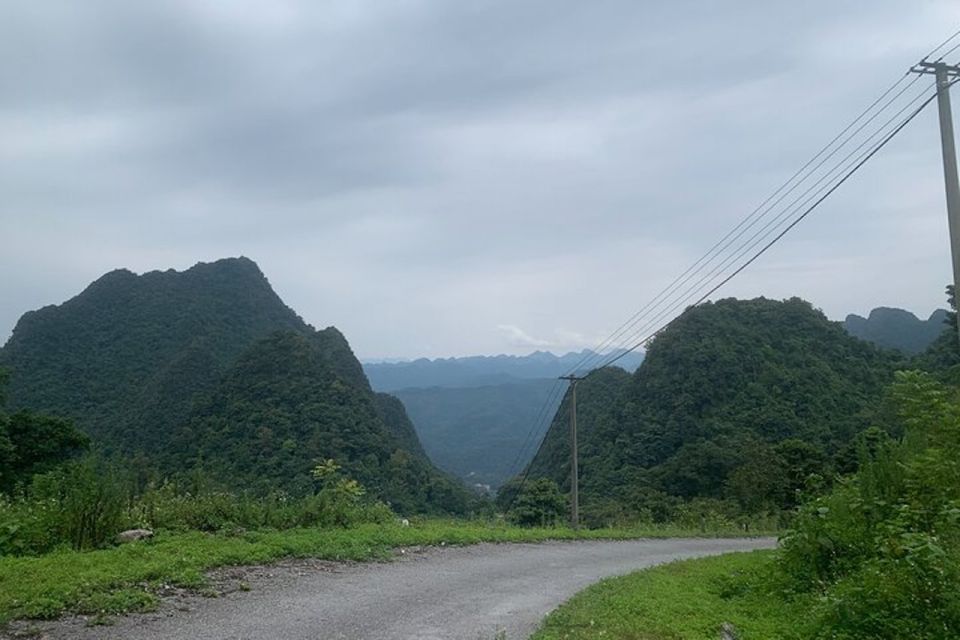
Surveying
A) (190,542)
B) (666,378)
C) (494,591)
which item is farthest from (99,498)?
(666,378)

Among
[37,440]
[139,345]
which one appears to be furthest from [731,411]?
[139,345]

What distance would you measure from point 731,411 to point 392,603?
38849 mm

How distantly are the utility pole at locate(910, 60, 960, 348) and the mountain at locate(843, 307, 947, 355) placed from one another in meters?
60.3

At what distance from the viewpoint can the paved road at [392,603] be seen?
6227 millimetres

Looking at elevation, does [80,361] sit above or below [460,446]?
above

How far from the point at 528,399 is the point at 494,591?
176 m

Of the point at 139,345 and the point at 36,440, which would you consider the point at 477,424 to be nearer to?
the point at 139,345

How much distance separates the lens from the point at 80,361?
192 ft

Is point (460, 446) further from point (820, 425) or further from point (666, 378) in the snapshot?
point (820, 425)

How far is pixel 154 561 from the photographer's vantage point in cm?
807

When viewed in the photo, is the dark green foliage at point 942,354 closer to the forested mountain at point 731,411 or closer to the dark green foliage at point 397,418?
the forested mountain at point 731,411

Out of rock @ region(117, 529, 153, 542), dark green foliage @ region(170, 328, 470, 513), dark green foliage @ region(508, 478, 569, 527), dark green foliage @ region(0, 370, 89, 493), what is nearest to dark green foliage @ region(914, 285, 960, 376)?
dark green foliage @ region(508, 478, 569, 527)

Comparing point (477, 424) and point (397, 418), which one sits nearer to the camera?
point (397, 418)

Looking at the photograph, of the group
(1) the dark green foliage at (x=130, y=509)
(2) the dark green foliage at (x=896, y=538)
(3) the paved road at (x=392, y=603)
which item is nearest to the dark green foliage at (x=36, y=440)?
(1) the dark green foliage at (x=130, y=509)
